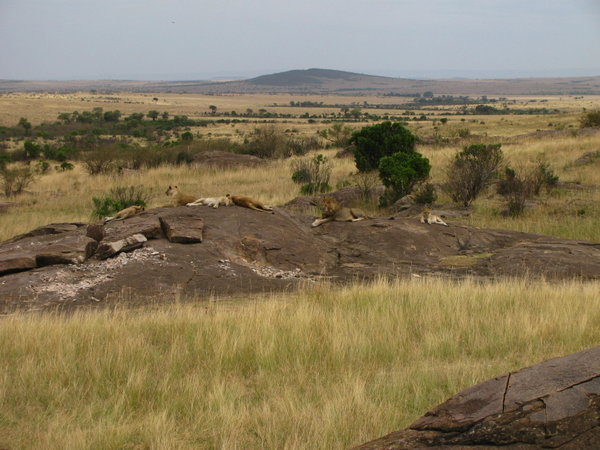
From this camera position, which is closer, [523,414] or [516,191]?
[523,414]

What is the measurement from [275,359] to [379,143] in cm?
2087

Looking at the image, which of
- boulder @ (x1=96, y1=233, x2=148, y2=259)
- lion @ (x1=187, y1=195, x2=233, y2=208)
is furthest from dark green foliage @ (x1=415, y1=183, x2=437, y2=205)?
boulder @ (x1=96, y1=233, x2=148, y2=259)

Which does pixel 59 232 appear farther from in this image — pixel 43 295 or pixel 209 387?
pixel 209 387

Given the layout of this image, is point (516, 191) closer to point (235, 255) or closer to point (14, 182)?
point (235, 255)

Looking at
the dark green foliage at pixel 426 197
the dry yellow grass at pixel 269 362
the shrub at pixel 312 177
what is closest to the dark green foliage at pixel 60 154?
the shrub at pixel 312 177

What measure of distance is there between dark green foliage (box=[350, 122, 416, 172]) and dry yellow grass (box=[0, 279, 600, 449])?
56.2ft

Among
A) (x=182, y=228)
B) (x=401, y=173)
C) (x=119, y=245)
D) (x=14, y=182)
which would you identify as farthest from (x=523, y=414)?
(x=14, y=182)

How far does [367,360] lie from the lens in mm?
6254

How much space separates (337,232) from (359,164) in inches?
524

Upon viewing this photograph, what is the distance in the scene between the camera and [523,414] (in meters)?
3.21

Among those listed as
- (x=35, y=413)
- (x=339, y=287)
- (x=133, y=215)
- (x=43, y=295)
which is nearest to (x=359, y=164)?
(x=133, y=215)

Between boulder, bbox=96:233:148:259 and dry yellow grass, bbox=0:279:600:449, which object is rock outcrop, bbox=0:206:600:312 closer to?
boulder, bbox=96:233:148:259

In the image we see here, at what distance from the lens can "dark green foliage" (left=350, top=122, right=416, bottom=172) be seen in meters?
25.5

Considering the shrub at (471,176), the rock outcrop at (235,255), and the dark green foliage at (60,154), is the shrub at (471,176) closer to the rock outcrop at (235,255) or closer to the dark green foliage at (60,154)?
the rock outcrop at (235,255)
